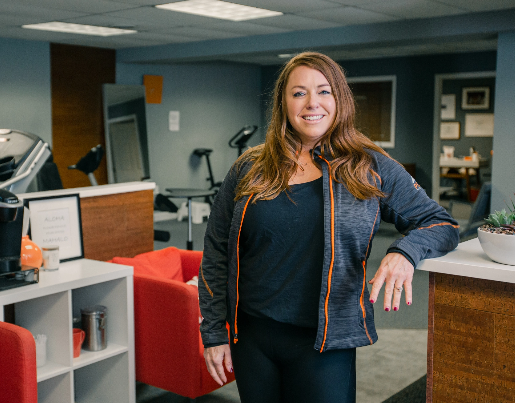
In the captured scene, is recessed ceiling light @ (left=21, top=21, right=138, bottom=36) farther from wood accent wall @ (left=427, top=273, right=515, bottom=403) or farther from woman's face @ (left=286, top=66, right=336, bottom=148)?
wood accent wall @ (left=427, top=273, right=515, bottom=403)

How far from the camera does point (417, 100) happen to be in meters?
8.68

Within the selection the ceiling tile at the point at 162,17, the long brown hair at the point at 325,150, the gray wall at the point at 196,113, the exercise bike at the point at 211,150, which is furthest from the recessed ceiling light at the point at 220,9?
the long brown hair at the point at 325,150

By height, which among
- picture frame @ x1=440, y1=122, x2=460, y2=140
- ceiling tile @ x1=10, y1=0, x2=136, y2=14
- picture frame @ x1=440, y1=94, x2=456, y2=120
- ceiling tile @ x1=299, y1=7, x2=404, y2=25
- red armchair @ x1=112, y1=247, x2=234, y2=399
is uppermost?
ceiling tile @ x1=299, y1=7, x2=404, y2=25

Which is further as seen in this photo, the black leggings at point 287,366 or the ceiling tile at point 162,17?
the ceiling tile at point 162,17

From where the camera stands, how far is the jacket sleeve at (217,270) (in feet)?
4.78

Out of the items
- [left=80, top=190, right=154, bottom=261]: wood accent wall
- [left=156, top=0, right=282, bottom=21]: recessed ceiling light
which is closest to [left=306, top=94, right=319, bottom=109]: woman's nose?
[left=80, top=190, right=154, bottom=261]: wood accent wall

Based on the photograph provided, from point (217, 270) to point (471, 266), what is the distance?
0.61 meters

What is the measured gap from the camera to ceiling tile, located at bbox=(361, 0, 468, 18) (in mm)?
4625

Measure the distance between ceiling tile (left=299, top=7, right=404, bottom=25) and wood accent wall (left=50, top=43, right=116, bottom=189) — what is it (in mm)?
3527

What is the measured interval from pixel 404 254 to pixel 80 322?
72.3 inches

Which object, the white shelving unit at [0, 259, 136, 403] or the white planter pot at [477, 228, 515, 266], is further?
the white shelving unit at [0, 259, 136, 403]

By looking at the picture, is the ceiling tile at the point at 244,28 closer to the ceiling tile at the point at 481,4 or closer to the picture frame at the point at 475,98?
the ceiling tile at the point at 481,4

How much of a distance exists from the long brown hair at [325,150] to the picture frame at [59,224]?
1527mm

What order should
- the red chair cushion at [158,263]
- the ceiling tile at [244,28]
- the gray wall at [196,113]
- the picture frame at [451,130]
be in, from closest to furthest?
the red chair cushion at [158,263], the ceiling tile at [244,28], the gray wall at [196,113], the picture frame at [451,130]
